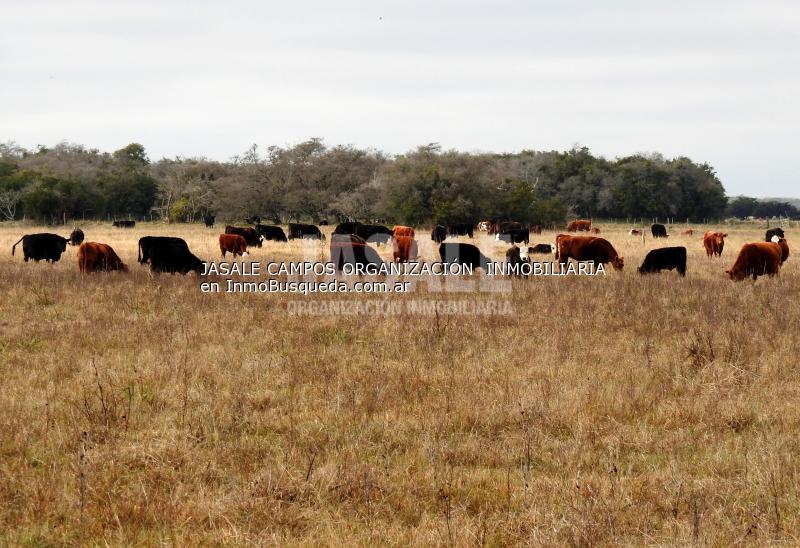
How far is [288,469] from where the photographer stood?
195 inches

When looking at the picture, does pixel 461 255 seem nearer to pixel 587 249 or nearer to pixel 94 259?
pixel 587 249

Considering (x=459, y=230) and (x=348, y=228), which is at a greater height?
(x=348, y=228)

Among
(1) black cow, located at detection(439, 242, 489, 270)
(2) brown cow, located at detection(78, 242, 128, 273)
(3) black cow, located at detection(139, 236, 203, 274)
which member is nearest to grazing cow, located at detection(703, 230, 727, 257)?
(1) black cow, located at detection(439, 242, 489, 270)

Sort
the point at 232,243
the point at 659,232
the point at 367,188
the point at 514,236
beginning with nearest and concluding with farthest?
the point at 232,243
the point at 514,236
the point at 659,232
the point at 367,188

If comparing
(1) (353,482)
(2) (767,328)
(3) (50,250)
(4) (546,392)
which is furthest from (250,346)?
(3) (50,250)

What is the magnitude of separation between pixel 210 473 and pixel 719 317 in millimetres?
8780

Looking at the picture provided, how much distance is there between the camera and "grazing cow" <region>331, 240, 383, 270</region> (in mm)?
18719

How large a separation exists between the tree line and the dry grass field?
38190mm

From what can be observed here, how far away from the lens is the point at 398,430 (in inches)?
229

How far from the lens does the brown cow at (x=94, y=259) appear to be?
54.6 feet

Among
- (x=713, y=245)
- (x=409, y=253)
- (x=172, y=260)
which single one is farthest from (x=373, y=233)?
(x=172, y=260)

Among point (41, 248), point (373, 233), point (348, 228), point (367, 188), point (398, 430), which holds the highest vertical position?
point (367, 188)

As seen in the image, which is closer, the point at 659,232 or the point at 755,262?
the point at 755,262

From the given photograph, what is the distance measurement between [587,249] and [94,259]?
1283 cm
